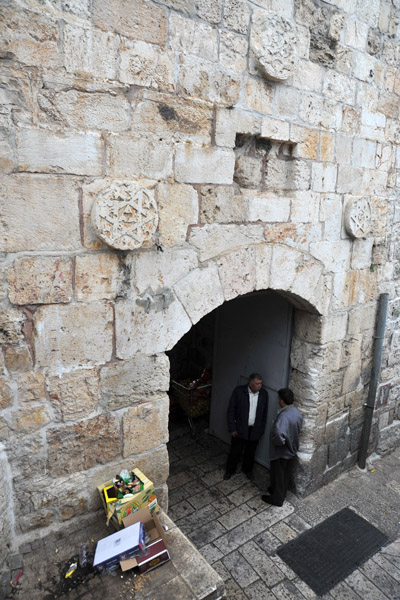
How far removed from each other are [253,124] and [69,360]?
84.4 inches

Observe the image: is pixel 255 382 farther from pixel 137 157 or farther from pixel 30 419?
pixel 137 157

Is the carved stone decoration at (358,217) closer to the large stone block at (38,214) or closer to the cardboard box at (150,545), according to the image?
the large stone block at (38,214)

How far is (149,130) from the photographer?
2.50 meters

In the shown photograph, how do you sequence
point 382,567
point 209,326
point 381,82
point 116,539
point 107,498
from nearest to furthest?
point 116,539 → point 107,498 → point 382,567 → point 381,82 → point 209,326

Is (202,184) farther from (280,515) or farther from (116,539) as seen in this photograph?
(280,515)

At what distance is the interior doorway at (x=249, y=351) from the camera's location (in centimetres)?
436

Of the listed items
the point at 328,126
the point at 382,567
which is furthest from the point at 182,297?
the point at 382,567

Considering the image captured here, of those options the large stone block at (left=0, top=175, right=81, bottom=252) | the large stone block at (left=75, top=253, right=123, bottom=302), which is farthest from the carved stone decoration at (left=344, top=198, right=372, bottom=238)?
the large stone block at (left=0, top=175, right=81, bottom=252)

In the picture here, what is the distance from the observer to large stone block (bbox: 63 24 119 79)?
7.09 ft

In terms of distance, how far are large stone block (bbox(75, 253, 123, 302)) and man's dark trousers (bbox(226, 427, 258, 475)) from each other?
2.85 m

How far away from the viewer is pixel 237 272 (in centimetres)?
307

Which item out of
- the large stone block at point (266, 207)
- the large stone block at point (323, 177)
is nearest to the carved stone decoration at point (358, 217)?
the large stone block at point (323, 177)

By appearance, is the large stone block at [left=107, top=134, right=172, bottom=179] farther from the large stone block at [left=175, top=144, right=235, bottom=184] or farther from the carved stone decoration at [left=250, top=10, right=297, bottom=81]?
the carved stone decoration at [left=250, top=10, right=297, bottom=81]

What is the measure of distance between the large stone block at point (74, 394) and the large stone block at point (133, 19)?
80.8 inches
